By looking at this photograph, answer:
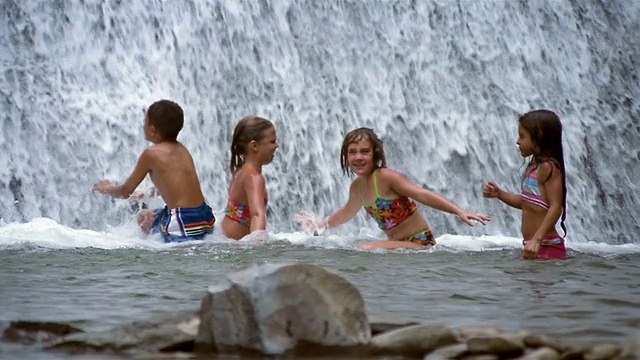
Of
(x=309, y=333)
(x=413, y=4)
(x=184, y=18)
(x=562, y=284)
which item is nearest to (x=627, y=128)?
(x=413, y=4)

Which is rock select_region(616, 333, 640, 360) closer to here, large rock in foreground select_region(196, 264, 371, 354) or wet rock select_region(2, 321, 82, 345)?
large rock in foreground select_region(196, 264, 371, 354)

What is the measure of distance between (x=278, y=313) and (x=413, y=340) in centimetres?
39

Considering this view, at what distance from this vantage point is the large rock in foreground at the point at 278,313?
2902 millimetres

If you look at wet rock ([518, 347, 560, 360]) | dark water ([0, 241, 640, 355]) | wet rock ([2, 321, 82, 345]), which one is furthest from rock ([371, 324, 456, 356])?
wet rock ([2, 321, 82, 345])

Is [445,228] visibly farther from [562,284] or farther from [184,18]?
[562,284]

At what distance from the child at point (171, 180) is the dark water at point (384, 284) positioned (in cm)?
39

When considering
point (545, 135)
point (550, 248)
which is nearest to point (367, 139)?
point (545, 135)

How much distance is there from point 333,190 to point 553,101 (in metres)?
2.97

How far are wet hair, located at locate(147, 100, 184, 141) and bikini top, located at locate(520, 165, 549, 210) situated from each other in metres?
2.45

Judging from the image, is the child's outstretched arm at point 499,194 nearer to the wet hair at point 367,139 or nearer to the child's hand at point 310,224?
the wet hair at point 367,139

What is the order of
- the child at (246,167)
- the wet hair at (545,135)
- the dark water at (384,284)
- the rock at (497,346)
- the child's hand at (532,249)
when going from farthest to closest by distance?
the child at (246,167) < the wet hair at (545,135) < the child's hand at (532,249) < the dark water at (384,284) < the rock at (497,346)

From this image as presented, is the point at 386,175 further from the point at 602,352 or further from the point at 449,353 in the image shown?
the point at 602,352

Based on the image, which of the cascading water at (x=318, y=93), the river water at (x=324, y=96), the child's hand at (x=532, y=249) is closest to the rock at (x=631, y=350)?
the child's hand at (x=532, y=249)

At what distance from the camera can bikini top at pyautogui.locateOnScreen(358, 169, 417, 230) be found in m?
7.02
